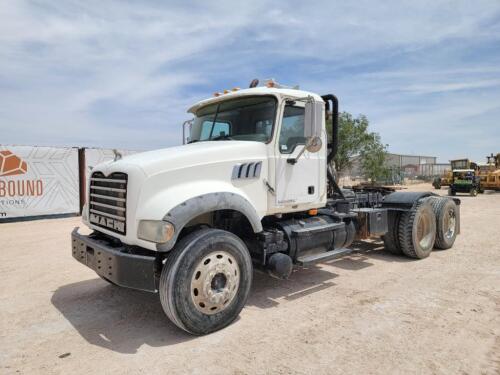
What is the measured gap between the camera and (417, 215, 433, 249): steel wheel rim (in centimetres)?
699

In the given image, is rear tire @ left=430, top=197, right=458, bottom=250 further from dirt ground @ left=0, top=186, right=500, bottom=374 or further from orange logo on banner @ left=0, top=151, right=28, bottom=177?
orange logo on banner @ left=0, top=151, right=28, bottom=177

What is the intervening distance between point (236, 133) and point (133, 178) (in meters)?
1.66

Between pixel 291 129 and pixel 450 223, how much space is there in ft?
16.6

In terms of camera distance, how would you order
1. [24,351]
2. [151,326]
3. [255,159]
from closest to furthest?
[24,351]
[151,326]
[255,159]

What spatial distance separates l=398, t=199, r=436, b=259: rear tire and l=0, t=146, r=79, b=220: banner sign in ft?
37.9

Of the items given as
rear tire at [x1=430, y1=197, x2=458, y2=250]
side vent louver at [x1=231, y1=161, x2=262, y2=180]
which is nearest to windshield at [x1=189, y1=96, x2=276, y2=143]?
side vent louver at [x1=231, y1=161, x2=262, y2=180]

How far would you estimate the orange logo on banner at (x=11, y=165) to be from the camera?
12.0 meters

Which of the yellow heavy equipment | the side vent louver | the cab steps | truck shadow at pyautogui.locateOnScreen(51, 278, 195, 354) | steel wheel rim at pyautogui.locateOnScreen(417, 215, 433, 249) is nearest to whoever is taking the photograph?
truck shadow at pyautogui.locateOnScreen(51, 278, 195, 354)

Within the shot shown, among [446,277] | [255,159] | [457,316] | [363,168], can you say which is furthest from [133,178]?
[363,168]

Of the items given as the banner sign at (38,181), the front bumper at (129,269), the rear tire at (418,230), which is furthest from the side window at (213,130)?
the banner sign at (38,181)

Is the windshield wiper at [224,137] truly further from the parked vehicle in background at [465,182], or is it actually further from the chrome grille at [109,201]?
→ the parked vehicle in background at [465,182]

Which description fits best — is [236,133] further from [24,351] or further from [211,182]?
[24,351]

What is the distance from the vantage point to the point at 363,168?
2341 centimetres

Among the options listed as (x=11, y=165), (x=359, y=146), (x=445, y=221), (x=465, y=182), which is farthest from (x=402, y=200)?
(x=465, y=182)
